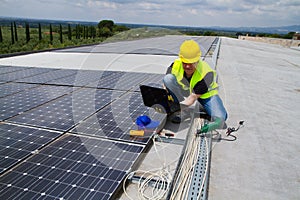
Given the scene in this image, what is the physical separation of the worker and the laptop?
0.55 feet

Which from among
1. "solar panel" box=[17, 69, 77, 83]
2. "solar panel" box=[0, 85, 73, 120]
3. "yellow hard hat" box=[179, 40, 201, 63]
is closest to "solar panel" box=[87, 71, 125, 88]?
"solar panel" box=[0, 85, 73, 120]

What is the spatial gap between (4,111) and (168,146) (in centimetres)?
285

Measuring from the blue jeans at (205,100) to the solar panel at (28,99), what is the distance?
7.86ft

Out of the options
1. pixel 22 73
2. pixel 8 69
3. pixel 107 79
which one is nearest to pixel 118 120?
pixel 107 79

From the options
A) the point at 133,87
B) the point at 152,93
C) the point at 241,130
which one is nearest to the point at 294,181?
the point at 241,130

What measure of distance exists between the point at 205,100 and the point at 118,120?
1464 mm

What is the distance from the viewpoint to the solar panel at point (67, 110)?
364 cm

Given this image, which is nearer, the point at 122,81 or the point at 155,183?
the point at 155,183

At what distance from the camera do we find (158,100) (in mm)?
3914

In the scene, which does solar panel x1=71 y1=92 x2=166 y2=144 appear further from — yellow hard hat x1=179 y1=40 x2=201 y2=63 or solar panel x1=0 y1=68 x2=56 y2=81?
solar panel x1=0 y1=68 x2=56 y2=81

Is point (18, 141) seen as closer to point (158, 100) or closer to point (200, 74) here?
point (158, 100)

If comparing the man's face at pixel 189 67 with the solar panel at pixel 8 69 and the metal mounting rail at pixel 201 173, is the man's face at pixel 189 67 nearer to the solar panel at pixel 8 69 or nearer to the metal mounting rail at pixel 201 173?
the metal mounting rail at pixel 201 173

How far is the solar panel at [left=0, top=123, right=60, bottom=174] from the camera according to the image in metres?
2.71

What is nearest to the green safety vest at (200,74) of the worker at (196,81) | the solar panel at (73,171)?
the worker at (196,81)
